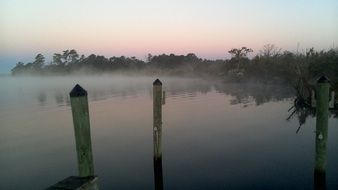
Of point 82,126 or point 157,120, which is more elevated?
point 82,126

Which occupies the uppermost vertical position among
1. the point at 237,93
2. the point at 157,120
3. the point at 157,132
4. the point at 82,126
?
the point at 82,126

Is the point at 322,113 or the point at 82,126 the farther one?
the point at 322,113

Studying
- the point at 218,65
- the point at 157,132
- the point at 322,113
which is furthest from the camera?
the point at 218,65

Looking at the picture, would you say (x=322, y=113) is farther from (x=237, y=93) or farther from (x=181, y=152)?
(x=237, y=93)

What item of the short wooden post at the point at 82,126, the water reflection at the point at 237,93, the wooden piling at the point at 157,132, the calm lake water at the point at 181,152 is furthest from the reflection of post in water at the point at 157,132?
the water reflection at the point at 237,93

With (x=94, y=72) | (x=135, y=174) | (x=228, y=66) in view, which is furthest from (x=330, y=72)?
(x=94, y=72)

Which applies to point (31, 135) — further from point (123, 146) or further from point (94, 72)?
point (94, 72)

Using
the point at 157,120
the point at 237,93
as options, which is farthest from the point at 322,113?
the point at 237,93

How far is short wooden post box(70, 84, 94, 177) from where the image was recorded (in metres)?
5.23

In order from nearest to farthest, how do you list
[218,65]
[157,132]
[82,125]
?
[82,125] → [157,132] → [218,65]

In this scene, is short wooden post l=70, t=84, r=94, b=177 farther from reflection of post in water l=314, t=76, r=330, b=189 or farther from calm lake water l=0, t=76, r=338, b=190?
reflection of post in water l=314, t=76, r=330, b=189

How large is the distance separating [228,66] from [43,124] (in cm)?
4832

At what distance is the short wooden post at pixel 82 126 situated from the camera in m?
5.23

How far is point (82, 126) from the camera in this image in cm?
543
